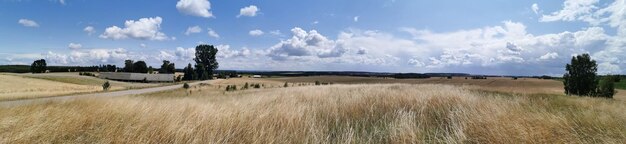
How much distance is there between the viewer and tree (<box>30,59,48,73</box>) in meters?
128

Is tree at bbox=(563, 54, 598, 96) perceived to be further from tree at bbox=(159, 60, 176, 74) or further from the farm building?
tree at bbox=(159, 60, 176, 74)

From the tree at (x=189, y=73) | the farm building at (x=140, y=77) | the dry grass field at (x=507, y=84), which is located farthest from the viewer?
the tree at (x=189, y=73)

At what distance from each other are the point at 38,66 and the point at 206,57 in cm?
5492

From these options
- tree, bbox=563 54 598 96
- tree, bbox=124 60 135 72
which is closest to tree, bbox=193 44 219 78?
tree, bbox=124 60 135 72

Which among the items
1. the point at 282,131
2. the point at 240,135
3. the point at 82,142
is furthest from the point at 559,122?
the point at 82,142

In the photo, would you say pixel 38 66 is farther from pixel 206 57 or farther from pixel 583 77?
pixel 583 77

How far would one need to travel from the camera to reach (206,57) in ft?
420

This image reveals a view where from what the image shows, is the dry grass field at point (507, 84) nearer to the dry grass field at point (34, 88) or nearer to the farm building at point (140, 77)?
the dry grass field at point (34, 88)

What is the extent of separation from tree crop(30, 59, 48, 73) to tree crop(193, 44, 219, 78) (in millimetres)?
51098

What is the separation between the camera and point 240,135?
16.3 ft

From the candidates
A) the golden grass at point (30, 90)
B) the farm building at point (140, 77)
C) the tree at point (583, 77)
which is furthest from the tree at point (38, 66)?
the tree at point (583, 77)

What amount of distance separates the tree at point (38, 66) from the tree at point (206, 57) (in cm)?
5110

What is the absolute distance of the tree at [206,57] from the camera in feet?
415

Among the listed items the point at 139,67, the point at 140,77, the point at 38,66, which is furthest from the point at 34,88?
the point at 38,66
